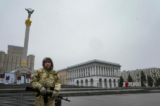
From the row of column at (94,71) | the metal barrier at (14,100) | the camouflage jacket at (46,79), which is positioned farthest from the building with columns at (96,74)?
the camouflage jacket at (46,79)

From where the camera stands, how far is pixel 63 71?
9381 cm

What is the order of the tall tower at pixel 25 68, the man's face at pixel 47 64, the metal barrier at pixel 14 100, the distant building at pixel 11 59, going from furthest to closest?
the distant building at pixel 11 59
the tall tower at pixel 25 68
the metal barrier at pixel 14 100
the man's face at pixel 47 64

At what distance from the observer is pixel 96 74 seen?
64.1 meters

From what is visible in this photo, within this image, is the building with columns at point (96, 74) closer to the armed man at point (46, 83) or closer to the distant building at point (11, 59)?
the distant building at point (11, 59)

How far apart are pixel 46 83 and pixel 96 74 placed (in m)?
62.7

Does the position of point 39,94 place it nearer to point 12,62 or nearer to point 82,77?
point 82,77

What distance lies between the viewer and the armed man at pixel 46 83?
117 inches

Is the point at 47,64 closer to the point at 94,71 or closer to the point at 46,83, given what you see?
the point at 46,83

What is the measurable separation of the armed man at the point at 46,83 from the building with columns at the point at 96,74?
60989 millimetres

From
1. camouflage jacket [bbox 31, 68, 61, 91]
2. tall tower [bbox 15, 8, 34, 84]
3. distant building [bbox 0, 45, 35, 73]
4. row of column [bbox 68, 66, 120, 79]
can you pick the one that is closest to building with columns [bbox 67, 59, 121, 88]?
row of column [bbox 68, 66, 120, 79]

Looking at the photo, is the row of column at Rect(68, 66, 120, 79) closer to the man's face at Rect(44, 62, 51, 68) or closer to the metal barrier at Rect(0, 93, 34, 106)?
the metal barrier at Rect(0, 93, 34, 106)

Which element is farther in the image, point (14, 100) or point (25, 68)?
point (25, 68)

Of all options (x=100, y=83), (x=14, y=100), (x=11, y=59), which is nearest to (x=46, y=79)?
(x=14, y=100)

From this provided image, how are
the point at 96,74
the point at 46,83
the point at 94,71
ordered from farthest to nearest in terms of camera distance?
1. the point at 94,71
2. the point at 96,74
3. the point at 46,83
